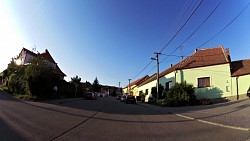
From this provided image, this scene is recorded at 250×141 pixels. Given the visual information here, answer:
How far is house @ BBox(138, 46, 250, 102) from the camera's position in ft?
81.0

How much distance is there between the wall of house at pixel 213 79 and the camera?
2489 cm

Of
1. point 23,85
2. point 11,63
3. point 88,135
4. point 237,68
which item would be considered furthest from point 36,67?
point 237,68

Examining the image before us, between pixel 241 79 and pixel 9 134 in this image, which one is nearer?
pixel 9 134

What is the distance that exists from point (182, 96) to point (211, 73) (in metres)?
5.54

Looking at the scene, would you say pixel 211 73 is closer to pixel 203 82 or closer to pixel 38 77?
pixel 203 82

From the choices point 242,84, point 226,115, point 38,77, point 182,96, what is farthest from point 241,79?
point 38,77

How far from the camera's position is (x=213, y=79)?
25.8 m

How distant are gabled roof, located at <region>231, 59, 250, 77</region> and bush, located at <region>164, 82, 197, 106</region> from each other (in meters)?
5.60

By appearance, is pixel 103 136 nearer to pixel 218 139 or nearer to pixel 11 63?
pixel 218 139

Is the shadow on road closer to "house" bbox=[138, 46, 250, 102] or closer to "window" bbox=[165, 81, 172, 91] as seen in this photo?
"house" bbox=[138, 46, 250, 102]

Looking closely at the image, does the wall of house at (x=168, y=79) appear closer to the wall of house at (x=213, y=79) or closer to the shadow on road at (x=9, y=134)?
the wall of house at (x=213, y=79)

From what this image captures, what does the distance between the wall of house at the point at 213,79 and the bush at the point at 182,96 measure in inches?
109

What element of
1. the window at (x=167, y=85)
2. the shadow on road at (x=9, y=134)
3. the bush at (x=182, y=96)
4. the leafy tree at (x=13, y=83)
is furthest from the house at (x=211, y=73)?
the shadow on road at (x=9, y=134)

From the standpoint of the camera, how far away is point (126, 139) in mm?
6609
